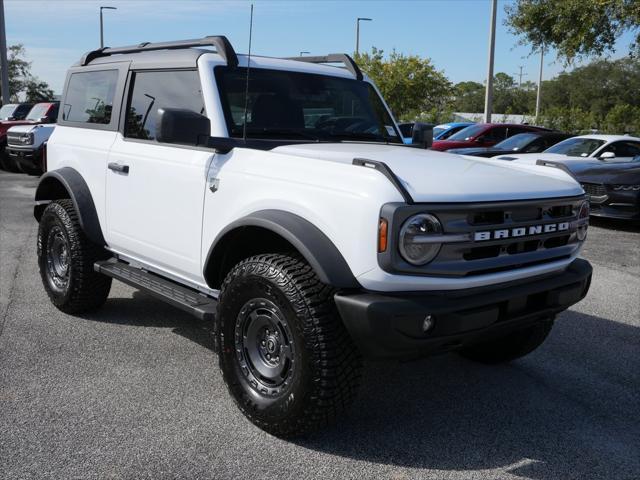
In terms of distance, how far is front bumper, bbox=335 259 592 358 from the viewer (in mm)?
2949

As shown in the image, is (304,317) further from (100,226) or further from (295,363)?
(100,226)

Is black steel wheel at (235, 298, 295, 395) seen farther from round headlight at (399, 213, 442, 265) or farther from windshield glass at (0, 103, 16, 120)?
windshield glass at (0, 103, 16, 120)

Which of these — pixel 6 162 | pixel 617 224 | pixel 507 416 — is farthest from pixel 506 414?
pixel 6 162

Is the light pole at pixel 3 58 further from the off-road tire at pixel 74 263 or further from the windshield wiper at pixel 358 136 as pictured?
the windshield wiper at pixel 358 136

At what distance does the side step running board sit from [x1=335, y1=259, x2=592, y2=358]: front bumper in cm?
113

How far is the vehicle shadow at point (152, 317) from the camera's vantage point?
503cm

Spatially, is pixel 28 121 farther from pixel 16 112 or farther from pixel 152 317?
pixel 152 317

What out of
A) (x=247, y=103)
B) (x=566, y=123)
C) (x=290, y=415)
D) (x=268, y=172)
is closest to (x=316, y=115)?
(x=247, y=103)

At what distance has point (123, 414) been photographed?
3.63 m

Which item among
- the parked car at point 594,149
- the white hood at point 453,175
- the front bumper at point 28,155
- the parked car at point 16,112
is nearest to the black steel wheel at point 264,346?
the white hood at point 453,175

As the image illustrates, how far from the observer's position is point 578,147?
40.3 ft

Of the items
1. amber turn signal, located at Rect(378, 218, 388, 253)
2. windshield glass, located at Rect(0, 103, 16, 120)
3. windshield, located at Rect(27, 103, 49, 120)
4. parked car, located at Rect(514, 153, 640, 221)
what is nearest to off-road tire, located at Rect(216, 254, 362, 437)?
amber turn signal, located at Rect(378, 218, 388, 253)

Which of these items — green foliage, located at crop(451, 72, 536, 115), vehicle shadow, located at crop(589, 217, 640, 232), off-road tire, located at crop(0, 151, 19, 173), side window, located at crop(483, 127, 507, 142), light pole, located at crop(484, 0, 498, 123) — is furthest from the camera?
green foliage, located at crop(451, 72, 536, 115)

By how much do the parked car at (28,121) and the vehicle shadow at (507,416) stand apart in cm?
1554
